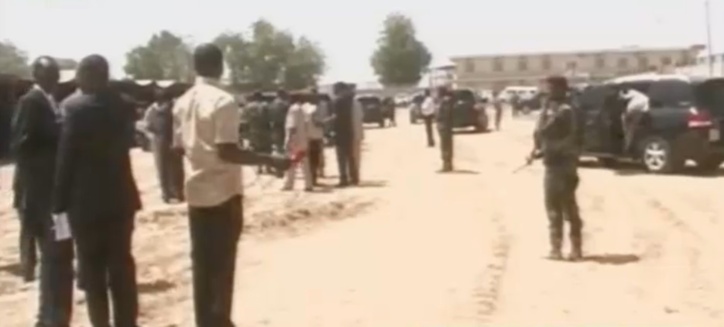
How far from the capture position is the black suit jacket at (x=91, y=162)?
23.2ft

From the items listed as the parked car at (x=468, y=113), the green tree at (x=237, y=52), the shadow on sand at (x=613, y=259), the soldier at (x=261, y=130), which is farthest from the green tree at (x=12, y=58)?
the shadow on sand at (x=613, y=259)

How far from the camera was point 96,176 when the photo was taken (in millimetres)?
7074

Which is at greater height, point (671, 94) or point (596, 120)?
point (671, 94)

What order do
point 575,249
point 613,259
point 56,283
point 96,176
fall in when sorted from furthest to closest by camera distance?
1. point 613,259
2. point 575,249
3. point 56,283
4. point 96,176

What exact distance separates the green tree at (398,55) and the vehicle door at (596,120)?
355 ft

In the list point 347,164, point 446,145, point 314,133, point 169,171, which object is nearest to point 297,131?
point 314,133

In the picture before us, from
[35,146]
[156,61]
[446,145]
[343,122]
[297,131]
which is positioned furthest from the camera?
[156,61]

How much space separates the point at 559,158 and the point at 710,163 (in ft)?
37.9

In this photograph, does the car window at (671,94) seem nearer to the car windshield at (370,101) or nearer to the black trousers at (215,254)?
the black trousers at (215,254)

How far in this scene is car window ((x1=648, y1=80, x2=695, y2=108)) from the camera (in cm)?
2208

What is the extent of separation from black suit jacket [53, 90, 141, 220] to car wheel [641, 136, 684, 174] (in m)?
16.3

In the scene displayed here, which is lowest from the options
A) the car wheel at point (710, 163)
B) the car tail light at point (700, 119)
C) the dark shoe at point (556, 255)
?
the car wheel at point (710, 163)

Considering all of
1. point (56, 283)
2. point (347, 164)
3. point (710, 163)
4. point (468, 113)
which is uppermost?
point (56, 283)

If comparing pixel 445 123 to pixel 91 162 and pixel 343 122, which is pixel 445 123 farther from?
pixel 91 162
